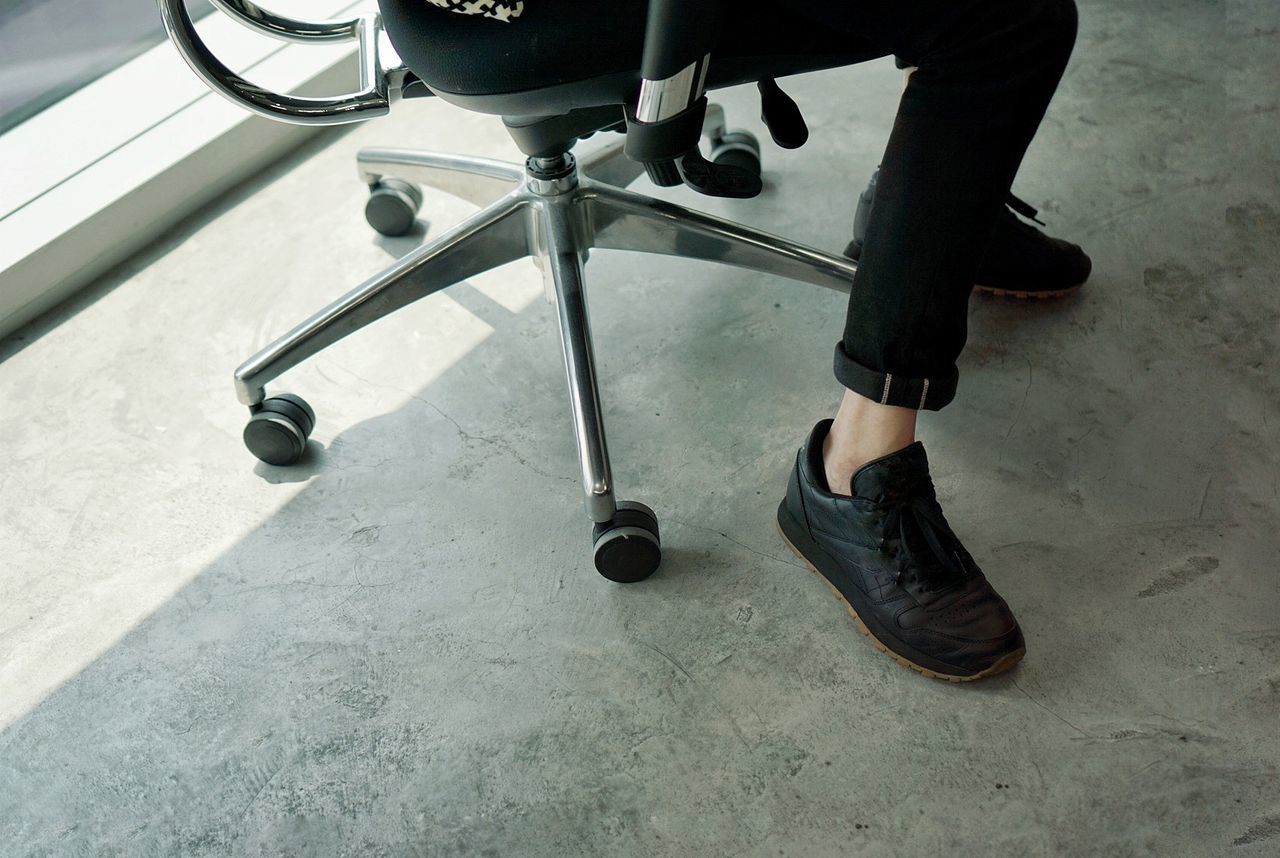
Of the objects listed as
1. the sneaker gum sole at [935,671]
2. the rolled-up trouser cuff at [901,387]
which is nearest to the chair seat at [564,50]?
the rolled-up trouser cuff at [901,387]

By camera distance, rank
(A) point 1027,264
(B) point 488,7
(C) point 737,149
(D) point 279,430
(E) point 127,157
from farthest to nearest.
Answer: (E) point 127,157
(C) point 737,149
(A) point 1027,264
(D) point 279,430
(B) point 488,7

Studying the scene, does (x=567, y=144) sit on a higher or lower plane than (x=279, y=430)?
higher

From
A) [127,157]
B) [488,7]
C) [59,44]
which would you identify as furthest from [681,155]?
[59,44]

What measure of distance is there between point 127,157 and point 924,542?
4.46 feet

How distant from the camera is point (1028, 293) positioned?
1.38 m

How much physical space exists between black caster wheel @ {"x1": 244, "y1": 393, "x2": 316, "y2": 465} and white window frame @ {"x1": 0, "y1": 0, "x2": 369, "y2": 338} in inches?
20.3

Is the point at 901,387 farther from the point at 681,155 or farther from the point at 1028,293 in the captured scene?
the point at 1028,293

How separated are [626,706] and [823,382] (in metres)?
0.51

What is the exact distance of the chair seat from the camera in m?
0.86

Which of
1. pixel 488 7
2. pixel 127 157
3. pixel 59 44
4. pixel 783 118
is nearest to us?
pixel 488 7

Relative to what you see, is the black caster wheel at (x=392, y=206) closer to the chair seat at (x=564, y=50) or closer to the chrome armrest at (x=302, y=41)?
the chrome armrest at (x=302, y=41)

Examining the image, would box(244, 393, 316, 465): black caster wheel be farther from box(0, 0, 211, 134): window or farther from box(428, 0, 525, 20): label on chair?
box(0, 0, 211, 134): window

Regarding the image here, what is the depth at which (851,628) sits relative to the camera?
1.06 m

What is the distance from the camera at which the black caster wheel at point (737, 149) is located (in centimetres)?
157
